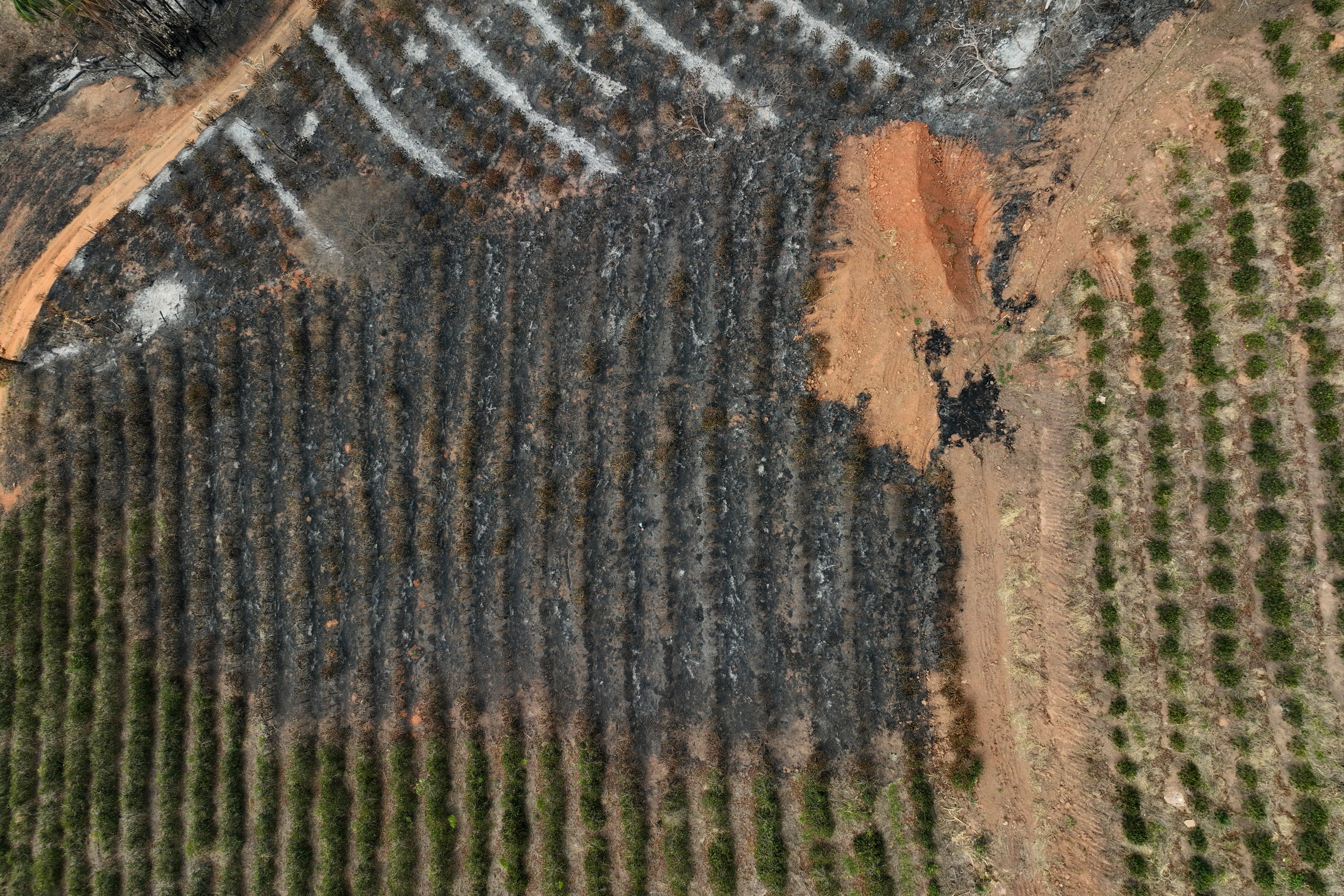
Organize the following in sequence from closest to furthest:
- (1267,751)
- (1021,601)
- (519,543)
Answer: (1267,751), (1021,601), (519,543)

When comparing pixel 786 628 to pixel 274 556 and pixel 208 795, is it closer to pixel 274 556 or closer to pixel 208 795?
pixel 274 556

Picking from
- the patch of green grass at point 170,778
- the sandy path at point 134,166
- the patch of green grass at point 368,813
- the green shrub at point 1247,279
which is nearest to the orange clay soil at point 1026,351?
the green shrub at point 1247,279

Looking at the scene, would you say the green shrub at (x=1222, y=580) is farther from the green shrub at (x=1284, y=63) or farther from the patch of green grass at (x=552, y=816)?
the patch of green grass at (x=552, y=816)

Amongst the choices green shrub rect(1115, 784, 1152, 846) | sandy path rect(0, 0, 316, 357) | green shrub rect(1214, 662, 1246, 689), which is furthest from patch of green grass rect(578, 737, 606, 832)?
sandy path rect(0, 0, 316, 357)

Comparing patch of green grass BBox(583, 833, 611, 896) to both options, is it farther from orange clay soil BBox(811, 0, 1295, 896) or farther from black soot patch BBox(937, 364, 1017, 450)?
black soot patch BBox(937, 364, 1017, 450)

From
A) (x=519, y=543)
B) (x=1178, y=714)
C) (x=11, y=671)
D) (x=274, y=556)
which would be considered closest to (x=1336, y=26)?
(x=1178, y=714)
